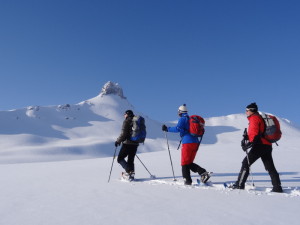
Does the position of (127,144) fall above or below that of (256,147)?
above

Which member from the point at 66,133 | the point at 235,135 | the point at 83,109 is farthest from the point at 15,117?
the point at 235,135

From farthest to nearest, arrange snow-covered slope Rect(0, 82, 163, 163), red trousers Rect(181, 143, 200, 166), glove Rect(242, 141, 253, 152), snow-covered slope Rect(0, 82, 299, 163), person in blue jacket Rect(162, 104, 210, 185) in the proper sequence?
snow-covered slope Rect(0, 82, 299, 163)
snow-covered slope Rect(0, 82, 163, 163)
red trousers Rect(181, 143, 200, 166)
person in blue jacket Rect(162, 104, 210, 185)
glove Rect(242, 141, 253, 152)

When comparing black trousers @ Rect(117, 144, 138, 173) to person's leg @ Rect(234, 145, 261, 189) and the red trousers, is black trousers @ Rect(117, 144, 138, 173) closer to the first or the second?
the red trousers

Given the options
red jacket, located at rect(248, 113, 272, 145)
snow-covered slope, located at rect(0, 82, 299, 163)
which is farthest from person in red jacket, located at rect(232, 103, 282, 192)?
snow-covered slope, located at rect(0, 82, 299, 163)

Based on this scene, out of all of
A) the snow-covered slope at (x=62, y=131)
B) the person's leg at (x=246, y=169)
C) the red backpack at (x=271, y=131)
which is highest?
the snow-covered slope at (x=62, y=131)

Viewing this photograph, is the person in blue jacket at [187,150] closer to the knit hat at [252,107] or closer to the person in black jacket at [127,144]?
the person in black jacket at [127,144]

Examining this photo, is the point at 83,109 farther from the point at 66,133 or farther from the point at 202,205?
the point at 202,205

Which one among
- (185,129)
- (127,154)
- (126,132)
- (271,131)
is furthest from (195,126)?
(127,154)

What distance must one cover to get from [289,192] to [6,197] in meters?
5.63

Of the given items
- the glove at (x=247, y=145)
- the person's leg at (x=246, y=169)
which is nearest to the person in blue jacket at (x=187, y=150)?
the person's leg at (x=246, y=169)

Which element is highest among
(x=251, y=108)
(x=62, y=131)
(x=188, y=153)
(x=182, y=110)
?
(x=62, y=131)

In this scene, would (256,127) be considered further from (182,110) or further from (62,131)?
(62,131)

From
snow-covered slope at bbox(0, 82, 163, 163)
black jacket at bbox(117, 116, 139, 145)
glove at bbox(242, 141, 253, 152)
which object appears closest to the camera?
glove at bbox(242, 141, 253, 152)

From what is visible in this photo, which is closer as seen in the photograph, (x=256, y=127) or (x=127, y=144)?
(x=256, y=127)
